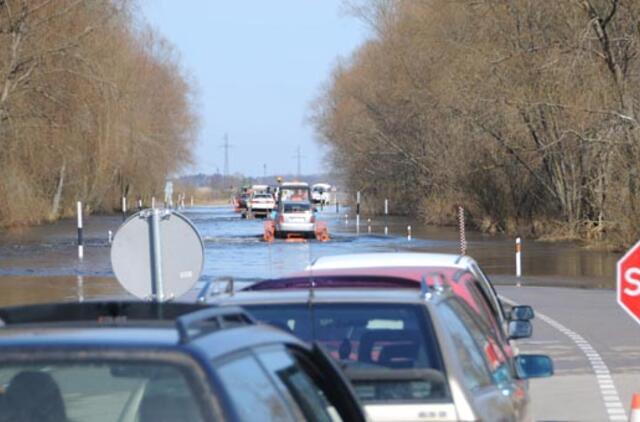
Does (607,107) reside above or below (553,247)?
above

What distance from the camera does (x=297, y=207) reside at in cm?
5503

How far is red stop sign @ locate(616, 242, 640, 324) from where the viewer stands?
36.2 ft

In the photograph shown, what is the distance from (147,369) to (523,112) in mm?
43799

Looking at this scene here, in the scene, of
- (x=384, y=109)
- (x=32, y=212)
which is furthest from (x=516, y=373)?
(x=384, y=109)

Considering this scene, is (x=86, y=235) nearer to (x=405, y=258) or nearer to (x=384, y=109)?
(x=384, y=109)

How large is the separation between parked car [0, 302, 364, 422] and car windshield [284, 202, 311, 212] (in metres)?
50.1

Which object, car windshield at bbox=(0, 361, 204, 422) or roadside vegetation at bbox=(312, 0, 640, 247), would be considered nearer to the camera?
car windshield at bbox=(0, 361, 204, 422)

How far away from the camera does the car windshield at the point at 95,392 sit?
3.86 meters

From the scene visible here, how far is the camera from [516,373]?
8289 millimetres

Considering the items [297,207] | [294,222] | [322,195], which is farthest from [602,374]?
[322,195]

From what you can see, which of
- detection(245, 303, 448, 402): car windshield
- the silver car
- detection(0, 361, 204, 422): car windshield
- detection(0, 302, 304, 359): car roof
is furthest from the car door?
the silver car

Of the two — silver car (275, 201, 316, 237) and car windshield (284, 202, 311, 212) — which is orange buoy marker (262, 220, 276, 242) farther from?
car windshield (284, 202, 311, 212)

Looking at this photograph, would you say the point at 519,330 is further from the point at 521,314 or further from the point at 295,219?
the point at 295,219

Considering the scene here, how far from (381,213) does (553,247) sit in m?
38.6
